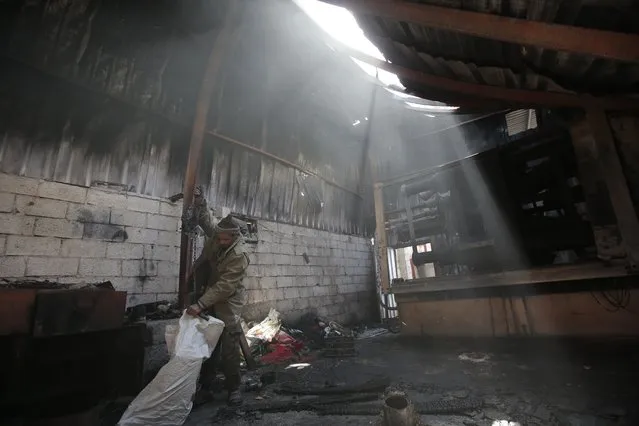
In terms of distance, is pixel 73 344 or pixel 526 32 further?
pixel 73 344

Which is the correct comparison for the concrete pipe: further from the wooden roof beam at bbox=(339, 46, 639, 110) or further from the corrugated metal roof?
the wooden roof beam at bbox=(339, 46, 639, 110)

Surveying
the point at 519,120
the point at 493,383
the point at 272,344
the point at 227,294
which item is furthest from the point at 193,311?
the point at 519,120

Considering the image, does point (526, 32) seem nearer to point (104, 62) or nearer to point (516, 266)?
point (516, 266)

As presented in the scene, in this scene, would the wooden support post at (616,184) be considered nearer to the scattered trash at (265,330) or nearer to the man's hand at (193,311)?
the man's hand at (193,311)

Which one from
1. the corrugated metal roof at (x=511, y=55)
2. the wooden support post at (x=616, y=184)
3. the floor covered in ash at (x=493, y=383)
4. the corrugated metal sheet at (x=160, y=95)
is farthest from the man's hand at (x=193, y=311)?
the wooden support post at (x=616, y=184)

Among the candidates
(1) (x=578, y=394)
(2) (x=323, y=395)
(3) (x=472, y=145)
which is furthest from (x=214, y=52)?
(3) (x=472, y=145)

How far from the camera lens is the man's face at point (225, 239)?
3.84 m

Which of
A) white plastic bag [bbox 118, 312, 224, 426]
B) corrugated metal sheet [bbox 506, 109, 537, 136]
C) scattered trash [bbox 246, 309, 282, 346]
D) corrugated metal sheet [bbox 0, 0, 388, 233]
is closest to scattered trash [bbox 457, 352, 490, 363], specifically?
scattered trash [bbox 246, 309, 282, 346]

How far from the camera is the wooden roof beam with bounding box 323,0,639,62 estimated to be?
2270mm

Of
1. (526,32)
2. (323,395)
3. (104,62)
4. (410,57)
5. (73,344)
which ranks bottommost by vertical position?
(323,395)

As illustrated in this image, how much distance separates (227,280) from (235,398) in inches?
51.4

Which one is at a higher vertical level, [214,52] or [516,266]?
[214,52]

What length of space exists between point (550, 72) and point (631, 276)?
2.77m

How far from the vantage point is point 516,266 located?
4.68m
